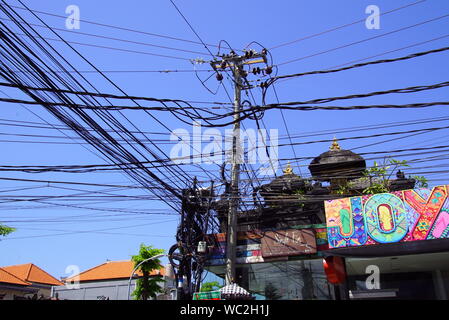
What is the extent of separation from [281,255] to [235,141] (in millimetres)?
4764

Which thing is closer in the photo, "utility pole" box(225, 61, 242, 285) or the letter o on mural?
the letter o on mural

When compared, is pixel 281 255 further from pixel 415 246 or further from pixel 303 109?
pixel 303 109

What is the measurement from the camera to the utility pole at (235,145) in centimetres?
1138

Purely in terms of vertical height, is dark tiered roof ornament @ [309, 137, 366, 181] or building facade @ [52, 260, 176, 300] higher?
dark tiered roof ornament @ [309, 137, 366, 181]

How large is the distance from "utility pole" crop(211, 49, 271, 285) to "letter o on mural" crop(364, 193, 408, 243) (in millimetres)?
4222

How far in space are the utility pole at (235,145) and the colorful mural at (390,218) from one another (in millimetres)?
3193

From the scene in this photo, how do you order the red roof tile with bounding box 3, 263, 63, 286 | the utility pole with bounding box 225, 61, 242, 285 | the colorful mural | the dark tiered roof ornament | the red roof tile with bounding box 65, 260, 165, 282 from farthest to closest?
the red roof tile with bounding box 65, 260, 165, 282, the red roof tile with bounding box 3, 263, 63, 286, the dark tiered roof ornament, the utility pole with bounding box 225, 61, 242, 285, the colorful mural

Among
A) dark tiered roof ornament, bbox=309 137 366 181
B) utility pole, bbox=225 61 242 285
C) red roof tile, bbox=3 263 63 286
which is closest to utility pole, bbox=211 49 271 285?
utility pole, bbox=225 61 242 285

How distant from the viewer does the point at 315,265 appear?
1395cm

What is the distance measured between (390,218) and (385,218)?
142mm

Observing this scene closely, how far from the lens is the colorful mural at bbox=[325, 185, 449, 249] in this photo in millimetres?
10570

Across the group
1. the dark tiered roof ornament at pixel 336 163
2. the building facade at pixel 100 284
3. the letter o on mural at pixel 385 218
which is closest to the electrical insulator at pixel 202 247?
the letter o on mural at pixel 385 218

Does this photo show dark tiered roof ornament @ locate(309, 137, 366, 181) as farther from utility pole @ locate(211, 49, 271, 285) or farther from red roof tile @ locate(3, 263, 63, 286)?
red roof tile @ locate(3, 263, 63, 286)
